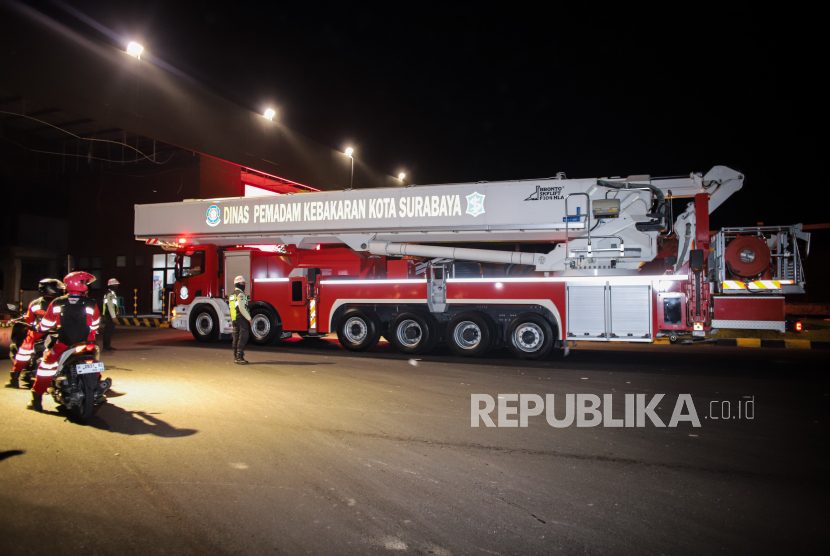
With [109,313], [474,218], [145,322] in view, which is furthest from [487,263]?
[145,322]

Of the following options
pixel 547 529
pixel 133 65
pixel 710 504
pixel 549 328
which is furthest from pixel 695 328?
pixel 133 65

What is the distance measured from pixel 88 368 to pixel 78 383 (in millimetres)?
242

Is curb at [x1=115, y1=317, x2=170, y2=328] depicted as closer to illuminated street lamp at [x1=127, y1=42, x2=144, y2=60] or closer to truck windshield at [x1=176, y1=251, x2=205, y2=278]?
truck windshield at [x1=176, y1=251, x2=205, y2=278]

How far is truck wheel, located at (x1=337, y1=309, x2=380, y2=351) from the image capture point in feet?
39.3

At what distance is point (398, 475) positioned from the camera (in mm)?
4234

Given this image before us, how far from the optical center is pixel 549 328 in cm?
1059

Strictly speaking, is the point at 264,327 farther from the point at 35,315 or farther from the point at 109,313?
the point at 35,315

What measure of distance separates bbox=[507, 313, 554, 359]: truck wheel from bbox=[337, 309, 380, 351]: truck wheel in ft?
10.6

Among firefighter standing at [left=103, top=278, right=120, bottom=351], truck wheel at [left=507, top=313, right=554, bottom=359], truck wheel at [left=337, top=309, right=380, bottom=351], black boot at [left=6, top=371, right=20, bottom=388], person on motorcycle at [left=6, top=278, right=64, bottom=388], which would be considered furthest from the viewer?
firefighter standing at [left=103, top=278, right=120, bottom=351]

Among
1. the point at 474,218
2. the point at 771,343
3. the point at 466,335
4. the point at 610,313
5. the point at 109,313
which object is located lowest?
the point at 771,343

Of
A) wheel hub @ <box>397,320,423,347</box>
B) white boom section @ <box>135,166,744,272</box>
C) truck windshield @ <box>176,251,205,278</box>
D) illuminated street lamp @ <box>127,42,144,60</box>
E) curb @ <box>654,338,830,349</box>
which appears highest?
illuminated street lamp @ <box>127,42,144,60</box>

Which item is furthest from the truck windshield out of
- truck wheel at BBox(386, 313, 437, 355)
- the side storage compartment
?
the side storage compartment

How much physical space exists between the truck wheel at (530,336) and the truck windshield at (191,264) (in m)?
8.54

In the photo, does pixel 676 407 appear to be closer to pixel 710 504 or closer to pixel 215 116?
pixel 710 504
